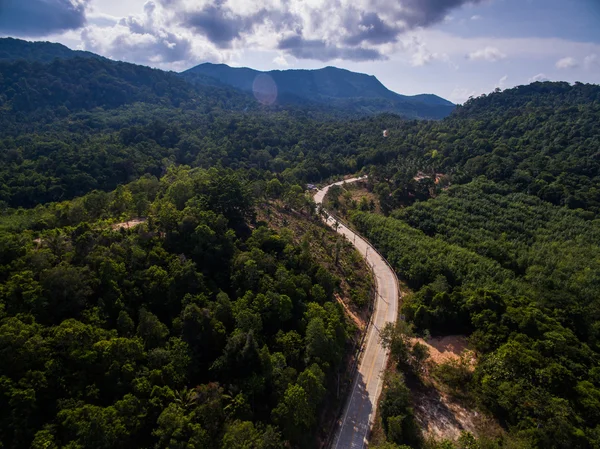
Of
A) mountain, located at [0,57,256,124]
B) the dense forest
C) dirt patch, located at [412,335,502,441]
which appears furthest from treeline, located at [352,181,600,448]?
mountain, located at [0,57,256,124]

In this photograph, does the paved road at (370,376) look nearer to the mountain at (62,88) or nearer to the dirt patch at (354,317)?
the dirt patch at (354,317)

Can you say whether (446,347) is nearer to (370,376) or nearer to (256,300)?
(370,376)

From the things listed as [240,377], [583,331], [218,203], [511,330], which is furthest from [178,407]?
[583,331]

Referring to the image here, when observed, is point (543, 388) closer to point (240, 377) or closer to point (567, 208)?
point (240, 377)

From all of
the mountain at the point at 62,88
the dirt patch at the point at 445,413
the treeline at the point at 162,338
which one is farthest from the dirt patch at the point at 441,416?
the mountain at the point at 62,88

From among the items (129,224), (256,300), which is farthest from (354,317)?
(129,224)

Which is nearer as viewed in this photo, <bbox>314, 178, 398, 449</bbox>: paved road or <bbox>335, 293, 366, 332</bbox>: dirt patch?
<bbox>314, 178, 398, 449</bbox>: paved road

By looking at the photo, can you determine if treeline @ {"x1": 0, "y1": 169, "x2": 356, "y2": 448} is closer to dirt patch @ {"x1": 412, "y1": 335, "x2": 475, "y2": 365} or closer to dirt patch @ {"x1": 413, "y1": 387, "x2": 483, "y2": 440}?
dirt patch @ {"x1": 413, "y1": 387, "x2": 483, "y2": 440}
